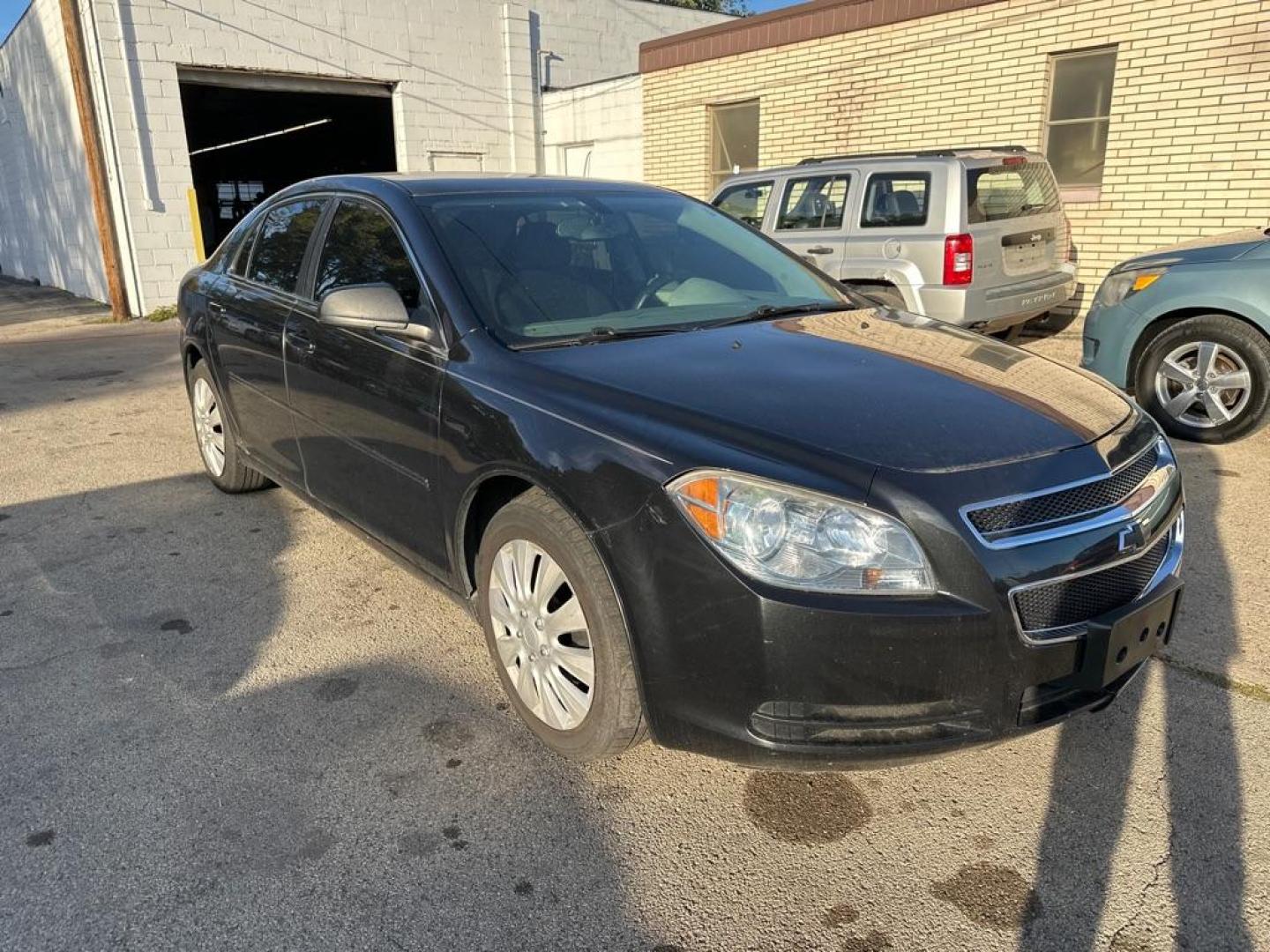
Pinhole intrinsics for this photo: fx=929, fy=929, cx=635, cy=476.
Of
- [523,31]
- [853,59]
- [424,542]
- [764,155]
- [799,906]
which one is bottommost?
[799,906]

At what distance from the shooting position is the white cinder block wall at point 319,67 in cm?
1332

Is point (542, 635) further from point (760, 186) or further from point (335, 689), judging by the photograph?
point (760, 186)

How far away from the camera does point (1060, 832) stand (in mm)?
2482

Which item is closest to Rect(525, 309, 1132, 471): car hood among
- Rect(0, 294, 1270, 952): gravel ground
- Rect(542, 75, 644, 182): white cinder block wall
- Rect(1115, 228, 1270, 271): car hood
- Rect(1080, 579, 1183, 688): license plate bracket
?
Rect(1080, 579, 1183, 688): license plate bracket

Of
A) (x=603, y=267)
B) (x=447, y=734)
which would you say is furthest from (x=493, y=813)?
(x=603, y=267)

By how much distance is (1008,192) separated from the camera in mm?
7625

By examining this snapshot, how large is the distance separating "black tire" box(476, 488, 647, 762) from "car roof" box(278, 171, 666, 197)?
1.51m

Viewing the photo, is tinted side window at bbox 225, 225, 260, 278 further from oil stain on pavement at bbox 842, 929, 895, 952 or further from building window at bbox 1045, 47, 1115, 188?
building window at bbox 1045, 47, 1115, 188

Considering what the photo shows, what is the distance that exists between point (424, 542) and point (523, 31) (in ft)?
53.1

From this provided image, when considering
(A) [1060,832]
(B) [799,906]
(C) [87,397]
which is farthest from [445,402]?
(C) [87,397]

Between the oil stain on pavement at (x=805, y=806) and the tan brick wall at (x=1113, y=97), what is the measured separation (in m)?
8.80

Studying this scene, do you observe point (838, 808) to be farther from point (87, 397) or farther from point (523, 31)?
point (523, 31)

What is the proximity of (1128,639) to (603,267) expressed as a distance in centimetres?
213

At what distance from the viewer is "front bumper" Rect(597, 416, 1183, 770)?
212 cm
